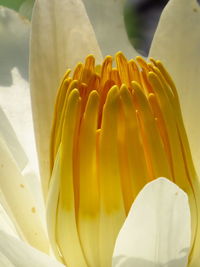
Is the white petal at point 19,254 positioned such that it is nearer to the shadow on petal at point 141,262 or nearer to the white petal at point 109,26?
the shadow on petal at point 141,262

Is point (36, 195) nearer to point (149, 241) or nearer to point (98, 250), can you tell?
point (98, 250)

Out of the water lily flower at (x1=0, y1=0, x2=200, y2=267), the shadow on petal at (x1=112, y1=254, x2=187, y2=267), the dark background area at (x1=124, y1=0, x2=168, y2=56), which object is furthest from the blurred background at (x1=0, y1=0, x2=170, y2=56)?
the shadow on petal at (x1=112, y1=254, x2=187, y2=267)

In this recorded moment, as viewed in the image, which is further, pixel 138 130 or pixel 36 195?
pixel 36 195

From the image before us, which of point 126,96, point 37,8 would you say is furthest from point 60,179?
point 37,8

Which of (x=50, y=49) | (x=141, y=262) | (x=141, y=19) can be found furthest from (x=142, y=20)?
(x=141, y=262)

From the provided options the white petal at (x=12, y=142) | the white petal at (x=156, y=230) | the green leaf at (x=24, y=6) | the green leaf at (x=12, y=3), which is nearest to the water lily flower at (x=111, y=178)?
the white petal at (x=156, y=230)
